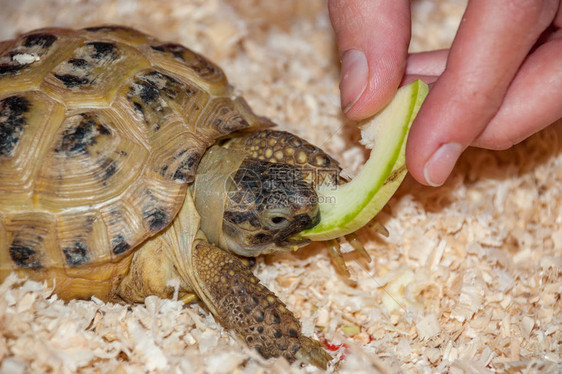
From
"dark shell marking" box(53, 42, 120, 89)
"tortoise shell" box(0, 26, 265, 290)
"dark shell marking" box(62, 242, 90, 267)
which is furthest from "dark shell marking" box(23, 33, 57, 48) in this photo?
"dark shell marking" box(62, 242, 90, 267)

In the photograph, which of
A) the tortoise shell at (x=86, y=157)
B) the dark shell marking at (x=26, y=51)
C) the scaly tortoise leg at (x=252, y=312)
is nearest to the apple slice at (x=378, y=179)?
the scaly tortoise leg at (x=252, y=312)

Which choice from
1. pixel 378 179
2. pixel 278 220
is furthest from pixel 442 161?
pixel 278 220

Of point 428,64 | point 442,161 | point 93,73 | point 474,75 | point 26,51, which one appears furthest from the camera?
point 428,64

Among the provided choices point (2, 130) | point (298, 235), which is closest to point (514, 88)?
point (298, 235)

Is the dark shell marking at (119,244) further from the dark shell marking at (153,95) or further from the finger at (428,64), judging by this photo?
the finger at (428,64)

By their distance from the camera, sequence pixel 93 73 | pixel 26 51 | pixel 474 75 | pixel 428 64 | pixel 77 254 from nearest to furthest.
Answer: pixel 474 75 < pixel 77 254 < pixel 93 73 < pixel 26 51 < pixel 428 64

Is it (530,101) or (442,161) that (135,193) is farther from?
(530,101)

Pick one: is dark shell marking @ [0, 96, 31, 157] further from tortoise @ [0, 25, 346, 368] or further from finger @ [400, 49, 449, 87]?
finger @ [400, 49, 449, 87]

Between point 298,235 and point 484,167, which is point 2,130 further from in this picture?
point 484,167
